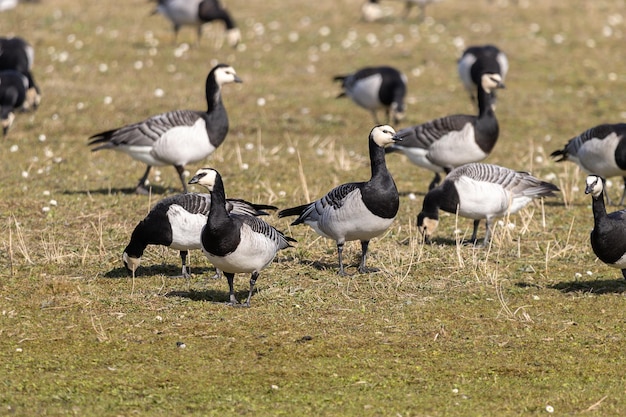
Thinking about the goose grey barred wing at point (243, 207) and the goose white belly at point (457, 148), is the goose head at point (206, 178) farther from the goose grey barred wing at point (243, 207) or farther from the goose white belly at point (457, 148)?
the goose white belly at point (457, 148)

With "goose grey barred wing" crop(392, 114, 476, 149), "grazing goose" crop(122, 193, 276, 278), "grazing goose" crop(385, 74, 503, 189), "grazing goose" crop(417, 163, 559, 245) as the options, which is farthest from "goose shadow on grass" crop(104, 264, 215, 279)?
"grazing goose" crop(385, 74, 503, 189)

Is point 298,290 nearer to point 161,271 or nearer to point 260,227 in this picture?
point 260,227

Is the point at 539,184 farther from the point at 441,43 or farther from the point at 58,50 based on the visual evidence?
the point at 58,50

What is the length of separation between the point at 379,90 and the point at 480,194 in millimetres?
9446


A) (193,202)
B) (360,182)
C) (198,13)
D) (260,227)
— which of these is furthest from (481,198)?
(198,13)

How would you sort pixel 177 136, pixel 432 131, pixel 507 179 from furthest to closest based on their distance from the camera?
pixel 432 131 → pixel 177 136 → pixel 507 179

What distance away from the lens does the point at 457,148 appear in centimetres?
1802

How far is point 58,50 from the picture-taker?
32188 mm

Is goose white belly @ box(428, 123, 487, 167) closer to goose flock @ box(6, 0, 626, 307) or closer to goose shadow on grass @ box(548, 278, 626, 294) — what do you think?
goose flock @ box(6, 0, 626, 307)

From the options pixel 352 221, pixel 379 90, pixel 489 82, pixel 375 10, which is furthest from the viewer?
pixel 375 10

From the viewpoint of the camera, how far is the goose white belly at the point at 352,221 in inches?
510

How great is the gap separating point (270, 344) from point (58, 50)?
77.4 feet

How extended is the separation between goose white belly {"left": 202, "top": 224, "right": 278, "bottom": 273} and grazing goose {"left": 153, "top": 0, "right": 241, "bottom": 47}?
71.6ft

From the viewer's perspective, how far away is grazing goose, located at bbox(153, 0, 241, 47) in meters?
32.3
